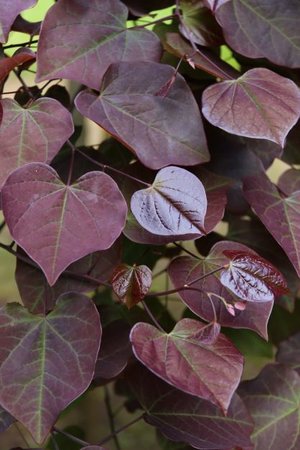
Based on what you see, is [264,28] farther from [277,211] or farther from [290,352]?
[290,352]

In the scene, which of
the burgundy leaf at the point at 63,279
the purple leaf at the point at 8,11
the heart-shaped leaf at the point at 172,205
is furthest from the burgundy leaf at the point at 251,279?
the purple leaf at the point at 8,11

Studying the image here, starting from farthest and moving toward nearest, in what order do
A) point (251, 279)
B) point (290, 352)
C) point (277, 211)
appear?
point (290, 352) < point (277, 211) < point (251, 279)

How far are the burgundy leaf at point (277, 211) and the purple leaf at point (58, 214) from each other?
6.6 inches

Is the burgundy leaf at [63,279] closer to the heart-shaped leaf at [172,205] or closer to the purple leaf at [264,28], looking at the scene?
the heart-shaped leaf at [172,205]

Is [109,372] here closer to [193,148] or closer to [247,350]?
[193,148]

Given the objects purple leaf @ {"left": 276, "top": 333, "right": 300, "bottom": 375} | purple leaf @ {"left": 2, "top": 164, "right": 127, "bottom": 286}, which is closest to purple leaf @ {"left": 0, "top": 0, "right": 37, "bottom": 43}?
purple leaf @ {"left": 2, "top": 164, "right": 127, "bottom": 286}

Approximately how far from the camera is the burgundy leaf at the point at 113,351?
0.72 metres

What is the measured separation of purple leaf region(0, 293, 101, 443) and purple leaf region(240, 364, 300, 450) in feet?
0.83

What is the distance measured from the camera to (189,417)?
747 mm

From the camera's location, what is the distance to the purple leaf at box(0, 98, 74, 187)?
2.12ft

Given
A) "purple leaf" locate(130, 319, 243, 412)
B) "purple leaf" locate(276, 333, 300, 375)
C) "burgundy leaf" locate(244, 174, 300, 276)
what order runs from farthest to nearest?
"purple leaf" locate(276, 333, 300, 375) → "burgundy leaf" locate(244, 174, 300, 276) → "purple leaf" locate(130, 319, 243, 412)

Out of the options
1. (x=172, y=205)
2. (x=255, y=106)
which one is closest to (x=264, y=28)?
(x=255, y=106)

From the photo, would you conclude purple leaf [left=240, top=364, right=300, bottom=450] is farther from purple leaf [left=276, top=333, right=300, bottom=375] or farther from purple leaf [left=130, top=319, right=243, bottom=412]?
purple leaf [left=130, top=319, right=243, bottom=412]

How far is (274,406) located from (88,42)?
0.44 metres
